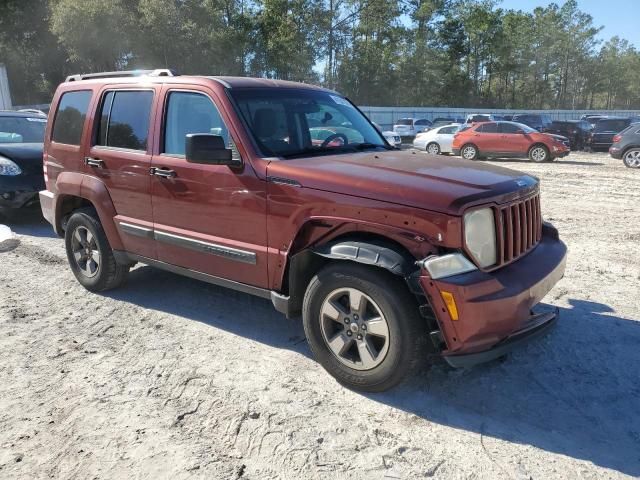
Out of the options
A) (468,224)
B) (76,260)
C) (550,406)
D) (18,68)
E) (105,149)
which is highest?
(18,68)

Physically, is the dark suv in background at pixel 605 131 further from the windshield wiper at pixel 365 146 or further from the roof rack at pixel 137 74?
the roof rack at pixel 137 74

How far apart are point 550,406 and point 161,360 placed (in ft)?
8.68

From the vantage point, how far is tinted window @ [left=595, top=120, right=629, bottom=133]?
943 inches

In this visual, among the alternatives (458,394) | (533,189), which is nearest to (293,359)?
(458,394)

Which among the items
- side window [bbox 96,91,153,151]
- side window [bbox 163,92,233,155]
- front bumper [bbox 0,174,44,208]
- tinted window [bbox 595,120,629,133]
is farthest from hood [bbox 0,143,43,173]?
tinted window [bbox 595,120,629,133]

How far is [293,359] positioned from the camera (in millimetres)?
3908

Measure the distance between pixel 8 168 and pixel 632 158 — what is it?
56.9 ft

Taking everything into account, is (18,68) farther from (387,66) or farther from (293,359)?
(293,359)

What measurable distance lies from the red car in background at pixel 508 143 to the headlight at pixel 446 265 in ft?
59.2

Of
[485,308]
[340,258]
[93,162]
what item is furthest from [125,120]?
[485,308]

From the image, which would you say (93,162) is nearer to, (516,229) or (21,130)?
(516,229)

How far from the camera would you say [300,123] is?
13.9ft

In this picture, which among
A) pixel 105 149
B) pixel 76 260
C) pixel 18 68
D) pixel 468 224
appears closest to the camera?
pixel 468 224

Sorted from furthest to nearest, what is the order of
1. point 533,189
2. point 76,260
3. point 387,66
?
point 387,66, point 76,260, point 533,189
